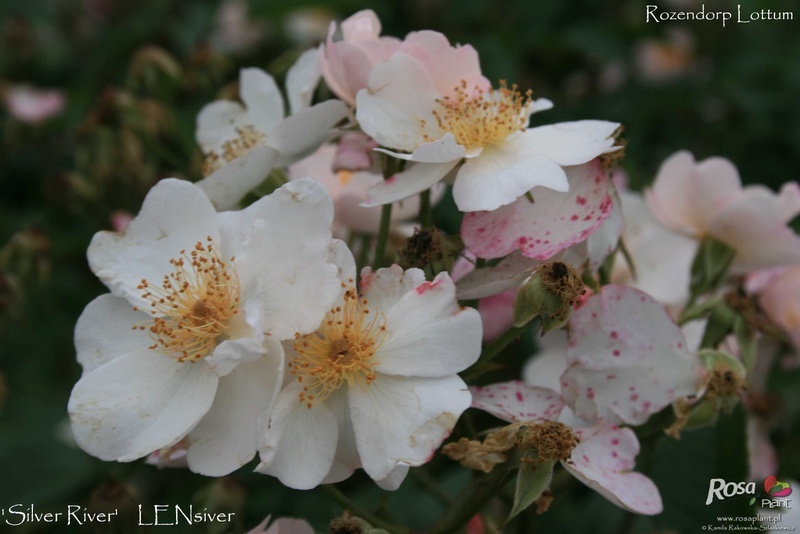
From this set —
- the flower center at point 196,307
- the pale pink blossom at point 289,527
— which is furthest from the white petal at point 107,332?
the pale pink blossom at point 289,527

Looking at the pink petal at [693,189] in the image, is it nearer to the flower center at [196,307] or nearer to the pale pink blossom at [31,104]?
the flower center at [196,307]

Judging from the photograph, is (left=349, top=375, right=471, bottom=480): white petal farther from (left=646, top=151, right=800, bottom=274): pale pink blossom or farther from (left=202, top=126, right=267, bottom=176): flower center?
(left=646, top=151, right=800, bottom=274): pale pink blossom

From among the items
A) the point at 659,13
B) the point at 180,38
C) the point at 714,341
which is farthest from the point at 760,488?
the point at 180,38

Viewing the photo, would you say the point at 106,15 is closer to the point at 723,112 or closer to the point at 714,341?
the point at 723,112

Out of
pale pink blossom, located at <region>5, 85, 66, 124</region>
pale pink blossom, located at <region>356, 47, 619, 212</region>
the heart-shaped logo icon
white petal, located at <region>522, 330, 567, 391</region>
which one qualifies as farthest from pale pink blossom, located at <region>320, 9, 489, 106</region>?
pale pink blossom, located at <region>5, 85, 66, 124</region>

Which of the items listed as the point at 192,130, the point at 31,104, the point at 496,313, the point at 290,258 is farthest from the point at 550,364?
the point at 31,104
